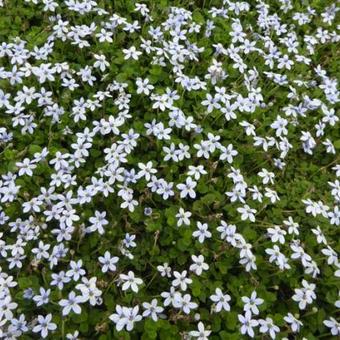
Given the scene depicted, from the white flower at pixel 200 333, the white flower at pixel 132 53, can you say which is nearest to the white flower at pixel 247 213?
the white flower at pixel 200 333

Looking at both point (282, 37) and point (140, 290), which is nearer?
point (140, 290)

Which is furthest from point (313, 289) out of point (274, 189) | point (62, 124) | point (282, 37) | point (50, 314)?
point (282, 37)

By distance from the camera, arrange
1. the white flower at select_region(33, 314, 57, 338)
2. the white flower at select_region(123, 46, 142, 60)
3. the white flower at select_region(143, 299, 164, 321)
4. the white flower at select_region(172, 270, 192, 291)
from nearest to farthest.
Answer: the white flower at select_region(33, 314, 57, 338)
the white flower at select_region(143, 299, 164, 321)
the white flower at select_region(172, 270, 192, 291)
the white flower at select_region(123, 46, 142, 60)

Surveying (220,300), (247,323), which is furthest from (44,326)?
(247,323)

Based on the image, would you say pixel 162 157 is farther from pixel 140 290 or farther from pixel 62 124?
pixel 140 290

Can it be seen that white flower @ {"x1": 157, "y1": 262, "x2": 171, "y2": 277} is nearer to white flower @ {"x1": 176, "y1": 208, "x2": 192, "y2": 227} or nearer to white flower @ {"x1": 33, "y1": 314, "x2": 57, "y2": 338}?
white flower @ {"x1": 176, "y1": 208, "x2": 192, "y2": 227}

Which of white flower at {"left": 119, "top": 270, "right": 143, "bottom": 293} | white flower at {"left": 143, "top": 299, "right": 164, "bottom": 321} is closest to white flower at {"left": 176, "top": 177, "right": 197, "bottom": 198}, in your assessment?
A: white flower at {"left": 119, "top": 270, "right": 143, "bottom": 293}

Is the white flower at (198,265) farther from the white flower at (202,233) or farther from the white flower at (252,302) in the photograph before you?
the white flower at (252,302)

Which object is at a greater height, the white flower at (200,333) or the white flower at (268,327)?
the white flower at (268,327)
